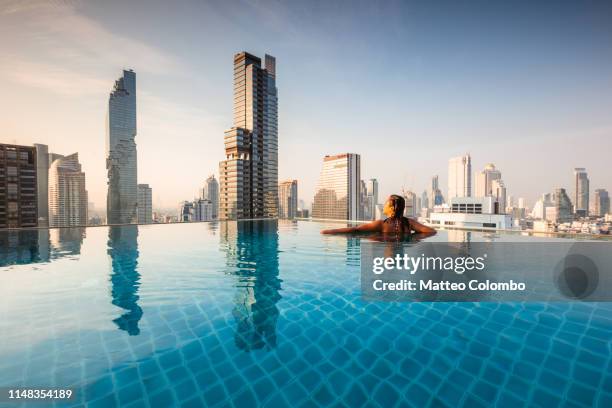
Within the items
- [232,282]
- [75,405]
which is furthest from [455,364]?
[232,282]

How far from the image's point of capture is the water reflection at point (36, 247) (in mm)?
10812

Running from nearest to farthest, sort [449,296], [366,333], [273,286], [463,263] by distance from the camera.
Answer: [366,333] < [449,296] < [273,286] < [463,263]

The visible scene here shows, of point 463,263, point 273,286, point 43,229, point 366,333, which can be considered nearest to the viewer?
point 366,333

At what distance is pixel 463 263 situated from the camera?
9.66 metres

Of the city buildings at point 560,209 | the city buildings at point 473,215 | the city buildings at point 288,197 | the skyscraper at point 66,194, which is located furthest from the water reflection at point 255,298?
the city buildings at point 560,209

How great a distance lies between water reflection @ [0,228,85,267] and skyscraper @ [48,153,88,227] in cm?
14814

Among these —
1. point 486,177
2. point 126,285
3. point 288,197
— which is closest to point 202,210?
point 288,197

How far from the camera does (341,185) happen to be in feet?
420

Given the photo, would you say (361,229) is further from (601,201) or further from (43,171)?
(601,201)

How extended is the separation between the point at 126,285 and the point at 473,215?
75542mm

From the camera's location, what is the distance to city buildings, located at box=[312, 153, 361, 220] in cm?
12719

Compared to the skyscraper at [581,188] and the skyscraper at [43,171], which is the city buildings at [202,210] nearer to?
the skyscraper at [43,171]

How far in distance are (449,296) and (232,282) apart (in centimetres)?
578

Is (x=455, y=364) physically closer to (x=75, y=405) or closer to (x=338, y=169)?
(x=75, y=405)
